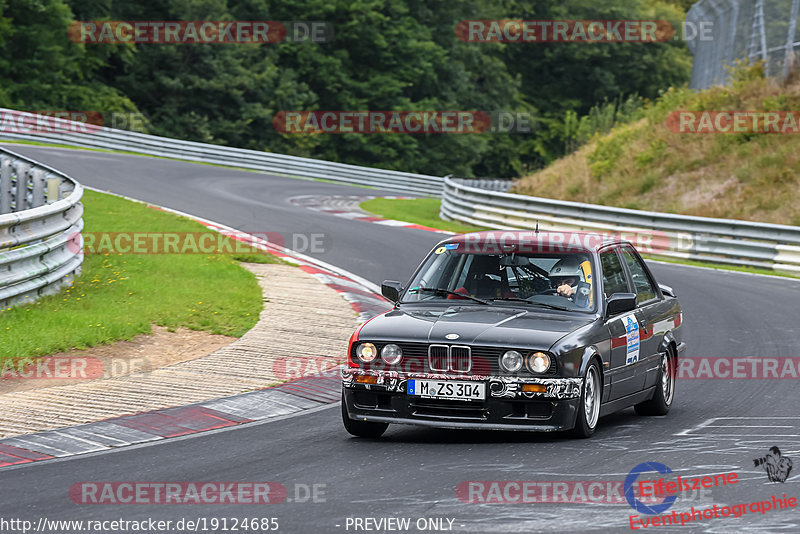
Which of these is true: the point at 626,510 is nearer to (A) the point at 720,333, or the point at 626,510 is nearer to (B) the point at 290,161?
(A) the point at 720,333

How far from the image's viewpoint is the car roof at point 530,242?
29.9 feet

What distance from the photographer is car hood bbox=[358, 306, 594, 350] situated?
7.91 m

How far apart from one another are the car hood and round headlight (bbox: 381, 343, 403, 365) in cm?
6

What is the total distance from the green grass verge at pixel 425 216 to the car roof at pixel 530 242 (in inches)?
531

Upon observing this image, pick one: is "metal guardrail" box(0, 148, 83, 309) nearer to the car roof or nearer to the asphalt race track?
the asphalt race track

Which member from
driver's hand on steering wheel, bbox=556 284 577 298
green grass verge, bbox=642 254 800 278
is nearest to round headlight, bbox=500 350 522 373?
driver's hand on steering wheel, bbox=556 284 577 298

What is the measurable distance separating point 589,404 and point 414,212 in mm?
25175

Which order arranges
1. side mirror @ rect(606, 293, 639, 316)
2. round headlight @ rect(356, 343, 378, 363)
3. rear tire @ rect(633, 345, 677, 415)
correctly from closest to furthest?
round headlight @ rect(356, 343, 378, 363) < side mirror @ rect(606, 293, 639, 316) < rear tire @ rect(633, 345, 677, 415)

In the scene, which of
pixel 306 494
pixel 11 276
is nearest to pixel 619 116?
pixel 11 276

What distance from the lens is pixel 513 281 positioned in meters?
8.97

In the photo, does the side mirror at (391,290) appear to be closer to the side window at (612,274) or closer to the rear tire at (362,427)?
the rear tire at (362,427)

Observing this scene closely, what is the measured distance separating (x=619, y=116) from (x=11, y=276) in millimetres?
30492

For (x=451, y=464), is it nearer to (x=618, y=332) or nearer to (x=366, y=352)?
(x=366, y=352)

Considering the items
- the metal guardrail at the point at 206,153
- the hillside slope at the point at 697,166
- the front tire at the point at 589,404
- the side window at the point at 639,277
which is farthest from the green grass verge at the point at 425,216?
the front tire at the point at 589,404
